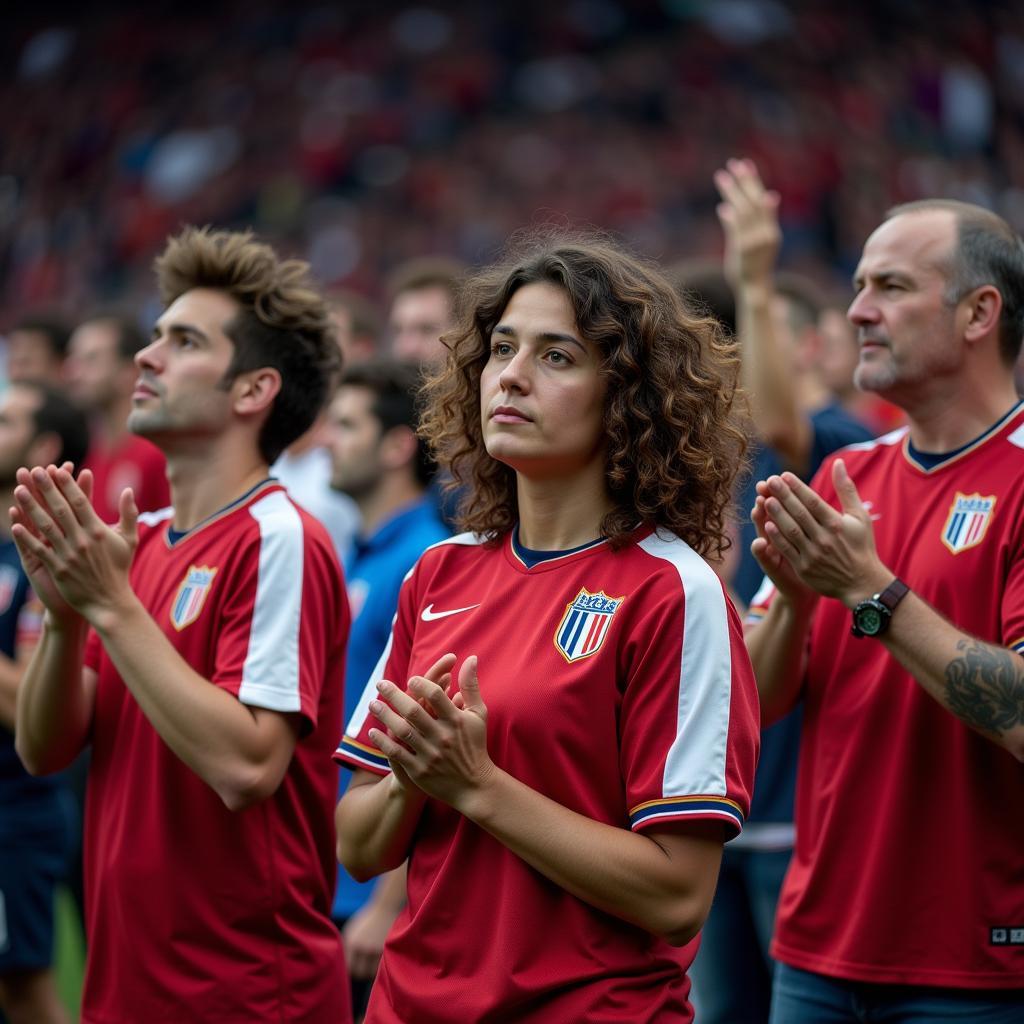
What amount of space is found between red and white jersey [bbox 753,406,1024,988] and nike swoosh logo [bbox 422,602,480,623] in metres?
0.93

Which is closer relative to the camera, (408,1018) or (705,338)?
(408,1018)

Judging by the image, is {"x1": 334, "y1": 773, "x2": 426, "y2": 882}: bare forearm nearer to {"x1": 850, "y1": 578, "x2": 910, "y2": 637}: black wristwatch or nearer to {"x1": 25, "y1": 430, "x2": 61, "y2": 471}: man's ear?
{"x1": 850, "y1": 578, "x2": 910, "y2": 637}: black wristwatch

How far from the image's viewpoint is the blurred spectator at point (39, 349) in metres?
7.11

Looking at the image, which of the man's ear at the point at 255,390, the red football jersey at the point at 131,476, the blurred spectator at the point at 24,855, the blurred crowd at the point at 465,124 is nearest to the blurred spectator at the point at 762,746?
the man's ear at the point at 255,390

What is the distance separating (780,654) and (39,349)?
16.4ft

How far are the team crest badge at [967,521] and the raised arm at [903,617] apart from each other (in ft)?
0.72

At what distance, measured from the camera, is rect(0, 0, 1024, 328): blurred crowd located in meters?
20.0

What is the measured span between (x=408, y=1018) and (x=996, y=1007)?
3.84 ft

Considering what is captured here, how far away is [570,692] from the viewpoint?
2.46 m

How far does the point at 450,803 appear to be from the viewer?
2.43m

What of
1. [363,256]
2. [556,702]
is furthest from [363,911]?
[363,256]

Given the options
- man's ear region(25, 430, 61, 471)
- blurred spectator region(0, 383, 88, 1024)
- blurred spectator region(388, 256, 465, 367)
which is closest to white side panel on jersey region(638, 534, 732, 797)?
blurred spectator region(0, 383, 88, 1024)

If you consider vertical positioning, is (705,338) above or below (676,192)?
below

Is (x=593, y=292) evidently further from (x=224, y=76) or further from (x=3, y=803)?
(x=224, y=76)
